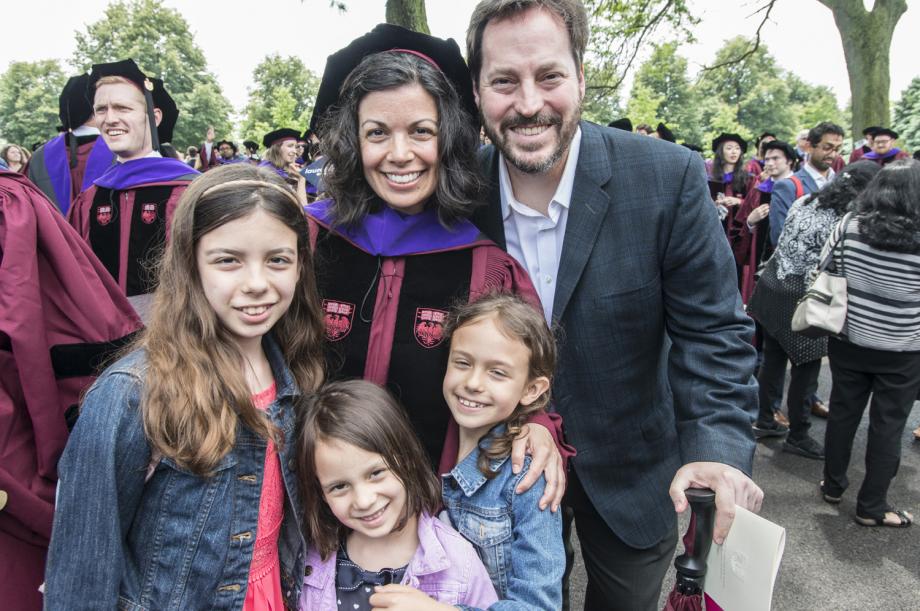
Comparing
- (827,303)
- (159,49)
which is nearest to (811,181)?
(827,303)

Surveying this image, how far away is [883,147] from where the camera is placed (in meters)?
9.03

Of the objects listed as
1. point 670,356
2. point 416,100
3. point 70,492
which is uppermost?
point 416,100

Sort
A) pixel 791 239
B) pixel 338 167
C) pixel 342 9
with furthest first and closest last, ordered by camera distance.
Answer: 1. pixel 342 9
2. pixel 791 239
3. pixel 338 167

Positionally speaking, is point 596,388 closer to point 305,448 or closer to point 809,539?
point 305,448

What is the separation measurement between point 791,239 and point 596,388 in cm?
354

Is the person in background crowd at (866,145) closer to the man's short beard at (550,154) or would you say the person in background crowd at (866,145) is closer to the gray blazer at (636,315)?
the gray blazer at (636,315)

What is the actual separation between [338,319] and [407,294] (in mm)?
221

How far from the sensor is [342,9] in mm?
8812

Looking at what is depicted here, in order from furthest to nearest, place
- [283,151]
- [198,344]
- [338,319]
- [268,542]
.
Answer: [283,151], [338,319], [268,542], [198,344]

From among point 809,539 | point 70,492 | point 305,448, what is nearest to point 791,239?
point 809,539

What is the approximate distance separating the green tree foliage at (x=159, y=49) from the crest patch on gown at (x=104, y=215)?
4911cm

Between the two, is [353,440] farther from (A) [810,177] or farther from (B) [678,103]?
(B) [678,103]

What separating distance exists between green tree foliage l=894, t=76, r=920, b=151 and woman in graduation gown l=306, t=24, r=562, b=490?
25177mm

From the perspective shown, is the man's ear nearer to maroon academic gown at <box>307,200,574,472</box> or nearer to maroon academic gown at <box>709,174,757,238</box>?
maroon academic gown at <box>307,200,574,472</box>
